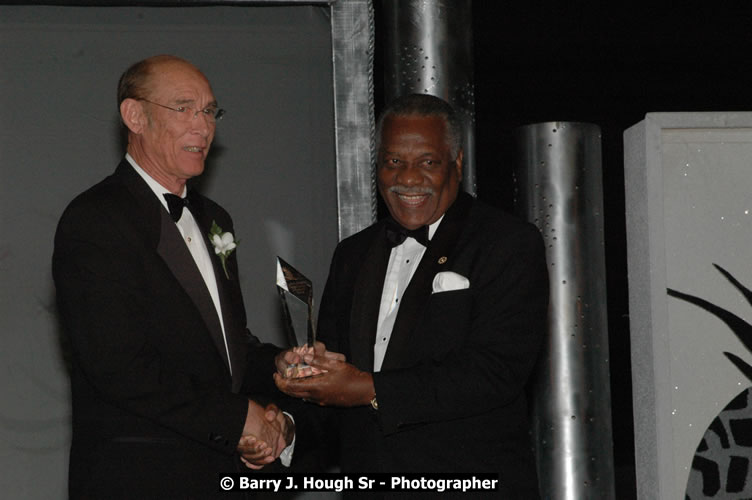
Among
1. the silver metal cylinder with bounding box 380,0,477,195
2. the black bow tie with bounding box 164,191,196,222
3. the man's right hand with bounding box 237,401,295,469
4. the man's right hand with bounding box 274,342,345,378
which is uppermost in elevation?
the silver metal cylinder with bounding box 380,0,477,195

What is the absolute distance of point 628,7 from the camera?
8422 mm

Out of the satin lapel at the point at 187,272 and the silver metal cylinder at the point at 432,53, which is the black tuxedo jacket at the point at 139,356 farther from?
the silver metal cylinder at the point at 432,53

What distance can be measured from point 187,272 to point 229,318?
0.22 m

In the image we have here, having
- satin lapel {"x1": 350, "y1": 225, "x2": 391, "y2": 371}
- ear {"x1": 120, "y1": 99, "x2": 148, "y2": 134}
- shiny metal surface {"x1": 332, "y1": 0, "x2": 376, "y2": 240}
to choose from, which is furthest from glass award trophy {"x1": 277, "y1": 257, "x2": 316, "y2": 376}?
shiny metal surface {"x1": 332, "y1": 0, "x2": 376, "y2": 240}

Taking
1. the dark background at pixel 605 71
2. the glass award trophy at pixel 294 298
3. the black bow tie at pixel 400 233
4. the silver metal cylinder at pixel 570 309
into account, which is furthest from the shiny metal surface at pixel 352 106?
the dark background at pixel 605 71

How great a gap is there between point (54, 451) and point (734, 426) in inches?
121

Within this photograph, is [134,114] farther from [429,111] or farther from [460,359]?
[460,359]

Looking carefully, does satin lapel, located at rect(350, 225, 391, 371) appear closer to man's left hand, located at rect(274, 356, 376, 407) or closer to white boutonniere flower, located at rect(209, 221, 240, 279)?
man's left hand, located at rect(274, 356, 376, 407)

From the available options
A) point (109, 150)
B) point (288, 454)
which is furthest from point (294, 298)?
point (109, 150)

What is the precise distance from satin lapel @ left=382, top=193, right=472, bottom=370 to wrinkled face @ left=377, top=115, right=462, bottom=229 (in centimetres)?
8

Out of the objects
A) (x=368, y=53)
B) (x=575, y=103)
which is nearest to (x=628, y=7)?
(x=575, y=103)

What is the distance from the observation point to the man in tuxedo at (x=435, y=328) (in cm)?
297

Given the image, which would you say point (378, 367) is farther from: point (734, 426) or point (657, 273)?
point (734, 426)

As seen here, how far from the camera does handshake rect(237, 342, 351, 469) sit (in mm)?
3094
